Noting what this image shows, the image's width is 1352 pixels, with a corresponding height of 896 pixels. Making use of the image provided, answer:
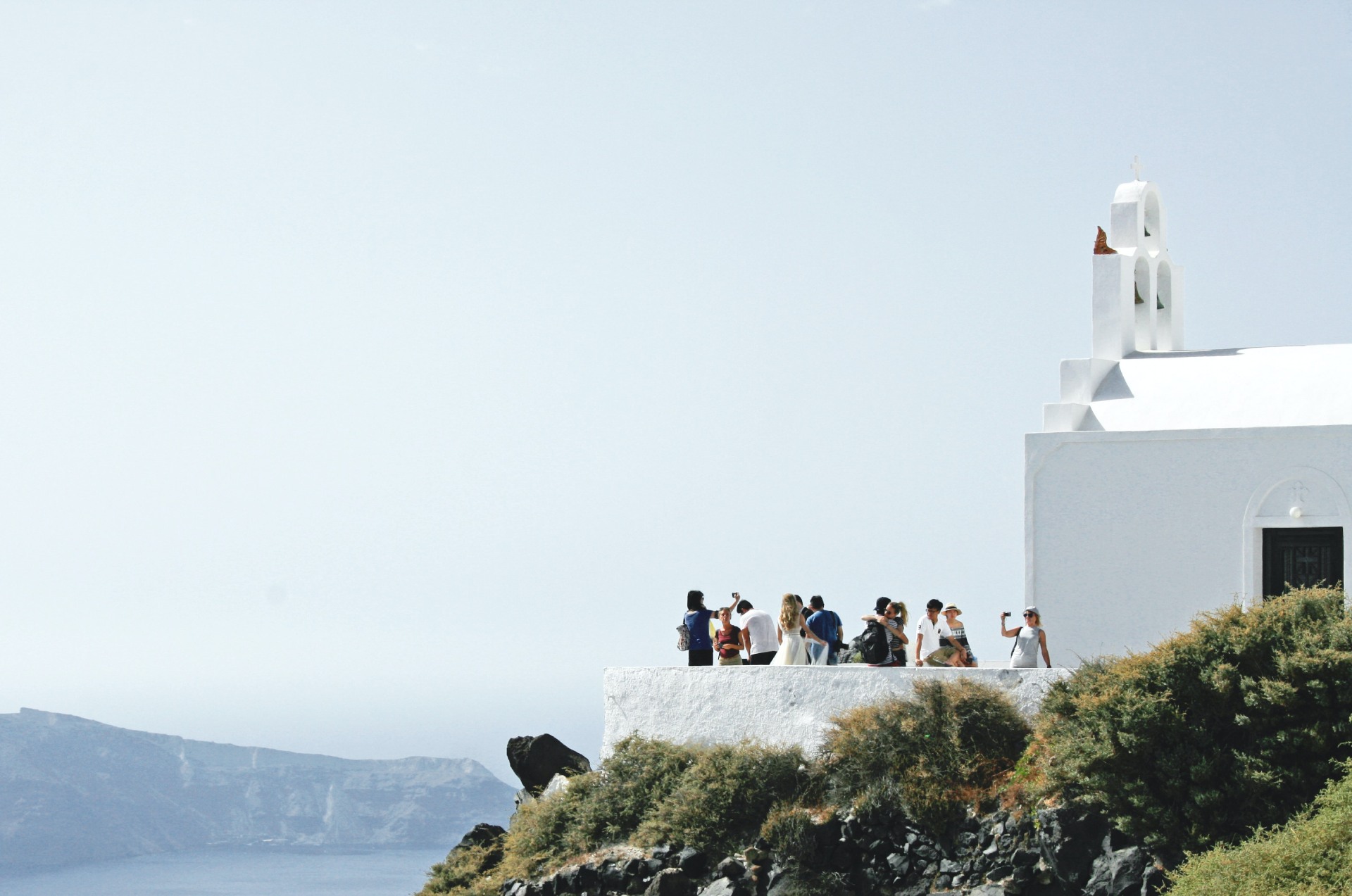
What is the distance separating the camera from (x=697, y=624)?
21.8 meters

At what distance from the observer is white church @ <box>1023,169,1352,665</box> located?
2042 centimetres

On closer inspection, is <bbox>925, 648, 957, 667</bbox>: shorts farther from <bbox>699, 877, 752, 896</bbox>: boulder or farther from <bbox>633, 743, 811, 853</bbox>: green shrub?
<bbox>699, 877, 752, 896</bbox>: boulder

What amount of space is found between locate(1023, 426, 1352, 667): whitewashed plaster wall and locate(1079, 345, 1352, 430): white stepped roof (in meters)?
0.43

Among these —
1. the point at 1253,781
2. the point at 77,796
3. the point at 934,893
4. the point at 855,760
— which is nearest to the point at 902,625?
the point at 855,760

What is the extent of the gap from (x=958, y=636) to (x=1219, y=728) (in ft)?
15.4

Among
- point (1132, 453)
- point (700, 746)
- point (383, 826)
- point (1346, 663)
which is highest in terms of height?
point (1132, 453)

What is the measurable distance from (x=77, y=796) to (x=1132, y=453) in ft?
525

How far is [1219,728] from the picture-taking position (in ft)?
53.0

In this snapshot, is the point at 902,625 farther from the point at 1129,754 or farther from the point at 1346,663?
the point at 1346,663

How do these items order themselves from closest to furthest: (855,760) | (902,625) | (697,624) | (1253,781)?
(1253,781), (855,760), (902,625), (697,624)

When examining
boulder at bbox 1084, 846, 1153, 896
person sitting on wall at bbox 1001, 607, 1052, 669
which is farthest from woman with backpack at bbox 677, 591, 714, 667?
boulder at bbox 1084, 846, 1153, 896

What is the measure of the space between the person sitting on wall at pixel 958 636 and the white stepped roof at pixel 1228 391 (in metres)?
3.70

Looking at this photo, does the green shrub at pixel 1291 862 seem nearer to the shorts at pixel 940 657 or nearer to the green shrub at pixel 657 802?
the shorts at pixel 940 657

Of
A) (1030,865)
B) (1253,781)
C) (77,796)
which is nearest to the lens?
(1253,781)
